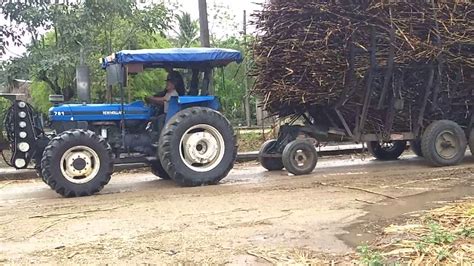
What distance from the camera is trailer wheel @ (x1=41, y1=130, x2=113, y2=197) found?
9.00 m

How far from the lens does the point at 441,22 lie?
37.1ft

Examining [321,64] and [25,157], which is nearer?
[25,157]

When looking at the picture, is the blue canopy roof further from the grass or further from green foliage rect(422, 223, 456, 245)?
green foliage rect(422, 223, 456, 245)

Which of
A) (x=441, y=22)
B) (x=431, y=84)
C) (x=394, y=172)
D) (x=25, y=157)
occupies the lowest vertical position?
(x=394, y=172)

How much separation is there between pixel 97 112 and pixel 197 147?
5.57ft

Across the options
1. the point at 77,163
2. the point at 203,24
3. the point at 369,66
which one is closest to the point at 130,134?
the point at 77,163

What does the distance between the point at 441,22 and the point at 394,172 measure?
9.23 feet

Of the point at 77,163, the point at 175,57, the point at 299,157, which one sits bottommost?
the point at 299,157

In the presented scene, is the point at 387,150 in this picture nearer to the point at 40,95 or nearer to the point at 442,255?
the point at 442,255

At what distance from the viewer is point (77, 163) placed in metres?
9.14

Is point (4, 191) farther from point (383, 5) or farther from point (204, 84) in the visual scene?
point (383, 5)

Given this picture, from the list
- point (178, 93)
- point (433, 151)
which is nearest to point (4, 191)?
point (178, 93)

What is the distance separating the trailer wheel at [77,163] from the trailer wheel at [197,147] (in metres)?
1.00

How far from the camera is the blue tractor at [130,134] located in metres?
9.18
